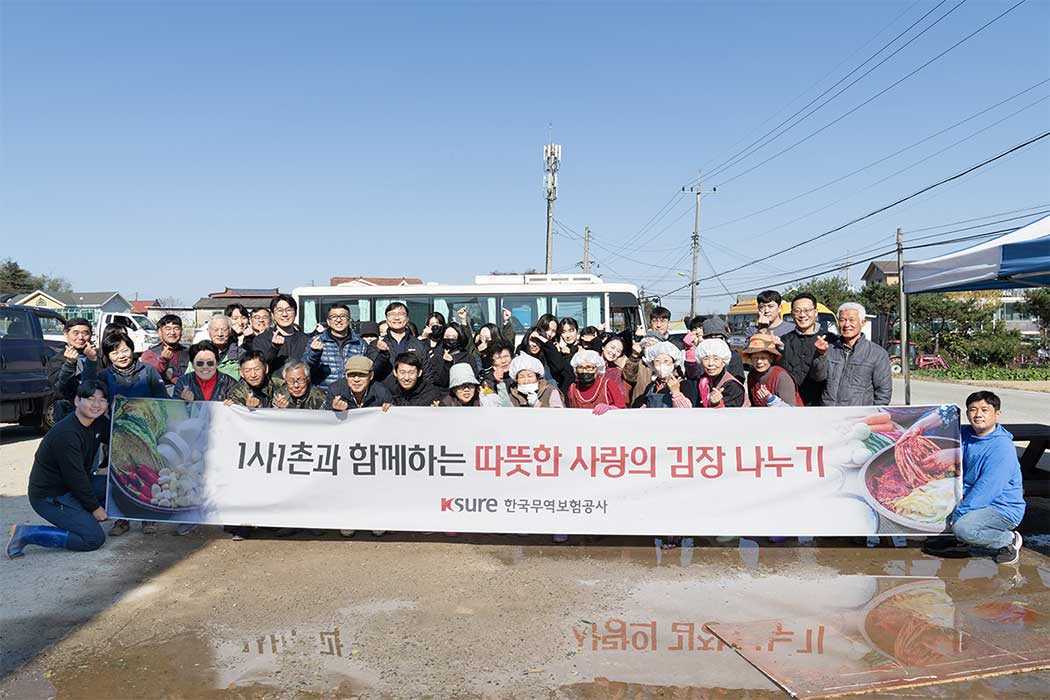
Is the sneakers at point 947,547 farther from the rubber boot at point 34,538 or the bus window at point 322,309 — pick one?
the bus window at point 322,309

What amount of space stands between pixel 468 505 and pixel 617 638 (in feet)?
5.78

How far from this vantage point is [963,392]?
70.5ft

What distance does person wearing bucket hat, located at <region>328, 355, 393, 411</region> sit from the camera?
5.80 meters

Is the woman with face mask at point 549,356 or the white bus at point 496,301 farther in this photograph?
the white bus at point 496,301

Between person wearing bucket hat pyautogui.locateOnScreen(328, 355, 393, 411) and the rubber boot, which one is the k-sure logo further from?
the rubber boot

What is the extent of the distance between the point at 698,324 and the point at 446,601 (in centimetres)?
497

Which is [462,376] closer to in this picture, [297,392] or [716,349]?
[297,392]

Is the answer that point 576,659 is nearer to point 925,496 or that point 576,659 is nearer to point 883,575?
point 883,575

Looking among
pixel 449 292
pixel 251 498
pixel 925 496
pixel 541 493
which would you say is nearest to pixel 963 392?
pixel 449 292

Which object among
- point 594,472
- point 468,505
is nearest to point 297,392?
point 468,505

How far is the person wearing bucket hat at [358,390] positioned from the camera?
19.0ft

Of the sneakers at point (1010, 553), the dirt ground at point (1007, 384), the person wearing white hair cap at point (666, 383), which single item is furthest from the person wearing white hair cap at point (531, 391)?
the dirt ground at point (1007, 384)

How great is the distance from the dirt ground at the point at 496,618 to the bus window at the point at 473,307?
7780 millimetres

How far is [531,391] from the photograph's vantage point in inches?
234
